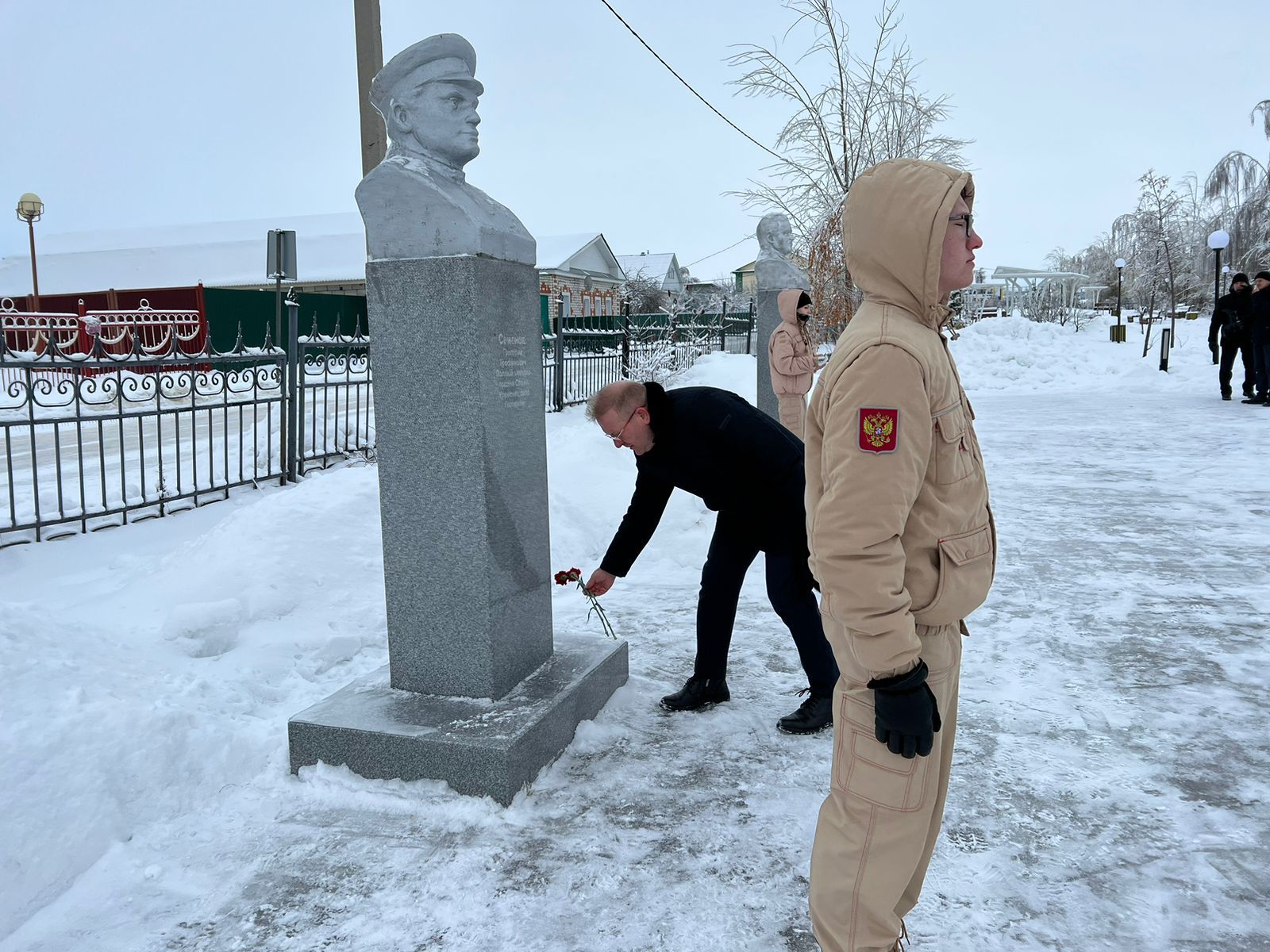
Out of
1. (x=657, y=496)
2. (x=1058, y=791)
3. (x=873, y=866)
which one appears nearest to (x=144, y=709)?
Answer: (x=657, y=496)

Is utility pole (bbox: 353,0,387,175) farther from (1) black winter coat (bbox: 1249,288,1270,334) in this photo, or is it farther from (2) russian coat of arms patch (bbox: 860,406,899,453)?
(1) black winter coat (bbox: 1249,288,1270,334)

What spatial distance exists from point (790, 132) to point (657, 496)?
1674 centimetres

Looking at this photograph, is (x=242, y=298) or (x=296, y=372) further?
(x=242, y=298)

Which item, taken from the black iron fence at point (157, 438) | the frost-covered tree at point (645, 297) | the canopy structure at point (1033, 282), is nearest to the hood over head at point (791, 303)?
the black iron fence at point (157, 438)

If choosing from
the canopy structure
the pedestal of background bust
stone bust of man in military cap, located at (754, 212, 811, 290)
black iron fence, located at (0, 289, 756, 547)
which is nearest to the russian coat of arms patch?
the pedestal of background bust

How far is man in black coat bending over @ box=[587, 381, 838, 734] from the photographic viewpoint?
3.57 metres

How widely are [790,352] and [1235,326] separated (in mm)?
11006

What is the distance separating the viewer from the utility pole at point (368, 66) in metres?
7.83

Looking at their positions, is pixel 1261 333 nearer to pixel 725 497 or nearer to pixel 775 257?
pixel 775 257

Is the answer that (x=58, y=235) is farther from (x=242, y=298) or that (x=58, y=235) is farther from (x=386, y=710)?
(x=386, y=710)

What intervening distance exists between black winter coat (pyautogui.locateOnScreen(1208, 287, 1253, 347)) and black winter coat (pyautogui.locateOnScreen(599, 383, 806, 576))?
13514mm

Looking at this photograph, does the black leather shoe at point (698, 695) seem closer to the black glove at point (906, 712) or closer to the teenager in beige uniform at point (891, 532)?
the teenager in beige uniform at point (891, 532)

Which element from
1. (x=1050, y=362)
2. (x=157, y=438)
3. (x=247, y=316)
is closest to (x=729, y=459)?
(x=157, y=438)

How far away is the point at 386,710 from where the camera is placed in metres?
3.48
